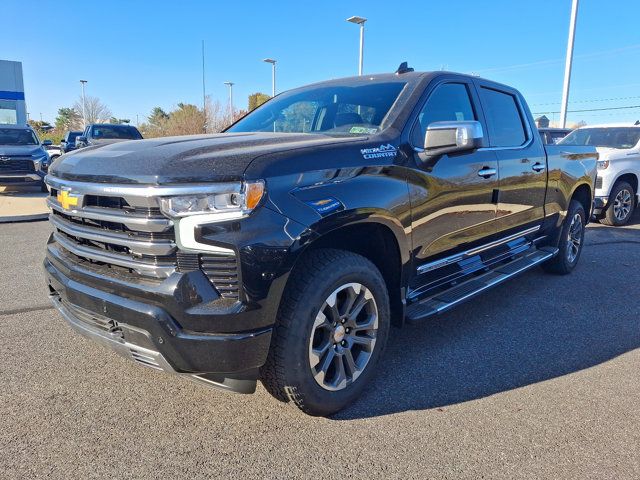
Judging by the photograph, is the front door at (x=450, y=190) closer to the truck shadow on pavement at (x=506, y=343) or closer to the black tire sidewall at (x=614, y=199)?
the truck shadow on pavement at (x=506, y=343)

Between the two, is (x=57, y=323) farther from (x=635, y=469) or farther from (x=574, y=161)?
(x=574, y=161)

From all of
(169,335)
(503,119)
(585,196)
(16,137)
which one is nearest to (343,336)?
(169,335)

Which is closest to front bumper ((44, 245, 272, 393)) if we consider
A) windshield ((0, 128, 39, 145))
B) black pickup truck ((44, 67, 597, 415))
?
black pickup truck ((44, 67, 597, 415))

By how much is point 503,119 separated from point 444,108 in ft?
3.41

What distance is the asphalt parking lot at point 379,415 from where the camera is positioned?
2262 mm

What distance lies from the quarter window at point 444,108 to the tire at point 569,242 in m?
2.29

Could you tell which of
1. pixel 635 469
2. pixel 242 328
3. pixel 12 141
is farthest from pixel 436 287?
pixel 12 141

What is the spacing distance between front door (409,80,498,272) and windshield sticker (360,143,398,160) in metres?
0.20

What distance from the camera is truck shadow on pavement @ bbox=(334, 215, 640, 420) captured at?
294 centimetres

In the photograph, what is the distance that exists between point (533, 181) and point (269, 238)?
10.5ft

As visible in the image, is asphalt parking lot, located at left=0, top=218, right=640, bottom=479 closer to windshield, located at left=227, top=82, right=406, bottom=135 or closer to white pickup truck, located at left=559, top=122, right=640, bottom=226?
windshield, located at left=227, top=82, right=406, bottom=135

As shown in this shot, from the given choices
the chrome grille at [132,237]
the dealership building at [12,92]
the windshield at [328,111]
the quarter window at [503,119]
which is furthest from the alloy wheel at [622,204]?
the dealership building at [12,92]

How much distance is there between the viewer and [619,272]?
18.7ft

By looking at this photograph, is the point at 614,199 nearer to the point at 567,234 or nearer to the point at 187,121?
the point at 567,234
